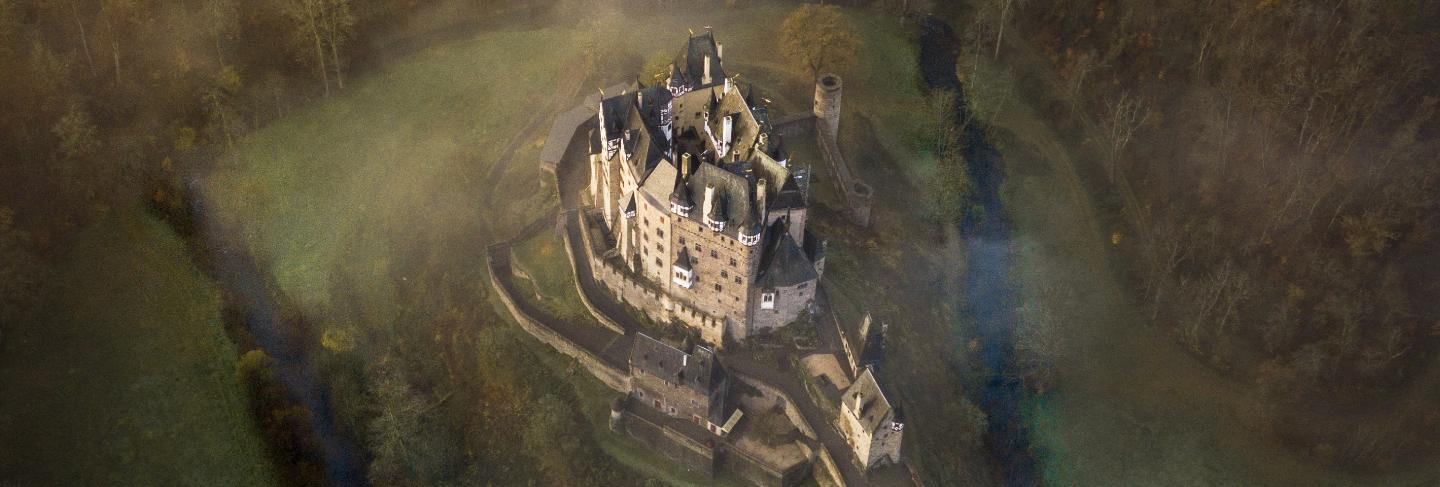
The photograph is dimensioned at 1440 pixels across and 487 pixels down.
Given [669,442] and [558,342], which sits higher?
[558,342]

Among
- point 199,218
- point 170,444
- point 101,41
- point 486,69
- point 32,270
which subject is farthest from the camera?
point 486,69

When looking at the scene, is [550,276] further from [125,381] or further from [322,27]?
[322,27]

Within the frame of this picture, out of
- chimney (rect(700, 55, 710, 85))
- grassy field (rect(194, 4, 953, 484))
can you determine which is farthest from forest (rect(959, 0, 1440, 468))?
chimney (rect(700, 55, 710, 85))

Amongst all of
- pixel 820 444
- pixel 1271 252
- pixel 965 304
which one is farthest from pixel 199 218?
pixel 1271 252

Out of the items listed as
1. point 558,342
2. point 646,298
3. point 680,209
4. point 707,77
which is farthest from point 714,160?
point 558,342

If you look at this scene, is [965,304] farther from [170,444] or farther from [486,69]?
[170,444]

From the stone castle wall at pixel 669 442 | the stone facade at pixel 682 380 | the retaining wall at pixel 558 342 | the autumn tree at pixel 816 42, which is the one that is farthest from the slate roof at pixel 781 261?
the autumn tree at pixel 816 42
